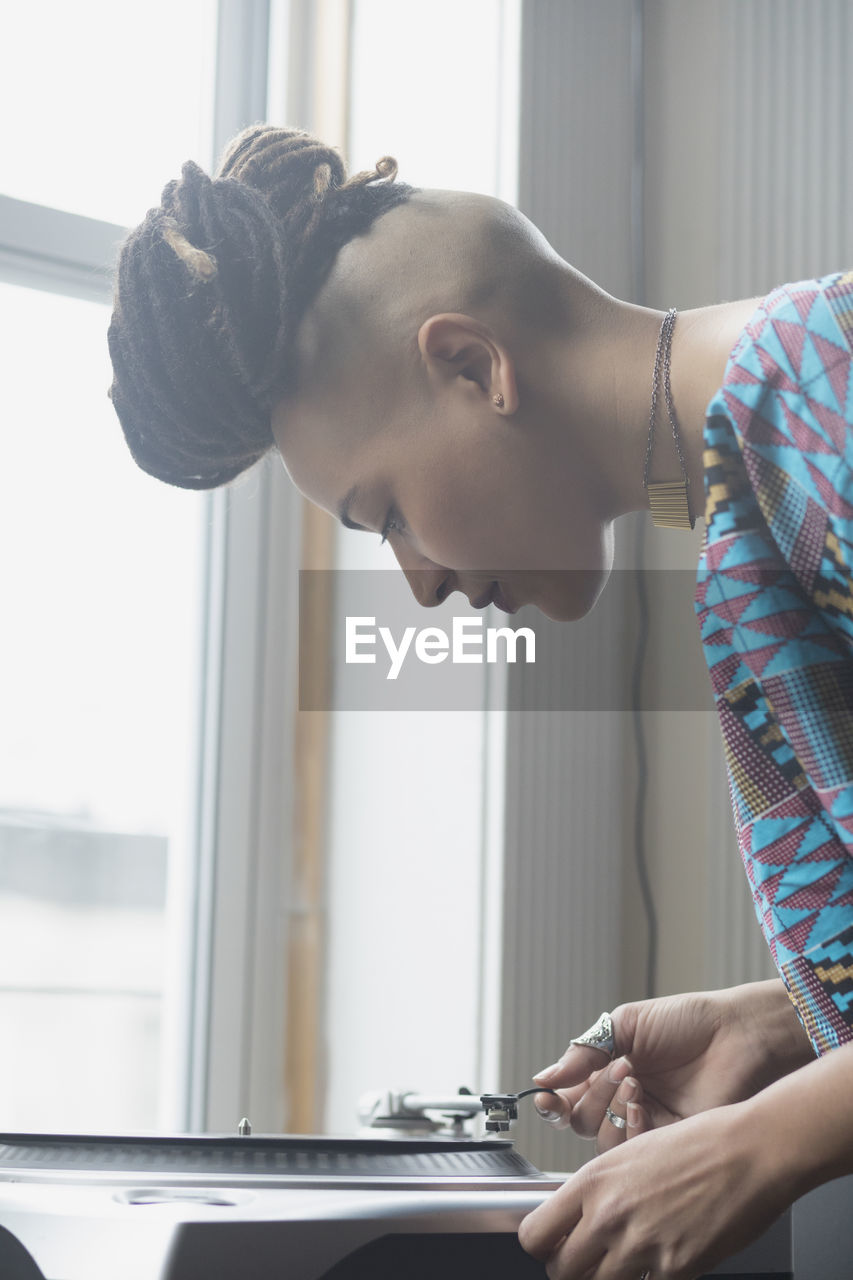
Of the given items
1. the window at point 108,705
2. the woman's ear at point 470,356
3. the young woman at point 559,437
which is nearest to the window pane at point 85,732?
the window at point 108,705

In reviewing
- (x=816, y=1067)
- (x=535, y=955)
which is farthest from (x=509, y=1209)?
(x=535, y=955)

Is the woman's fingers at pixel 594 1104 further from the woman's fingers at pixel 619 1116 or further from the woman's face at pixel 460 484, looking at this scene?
the woman's face at pixel 460 484

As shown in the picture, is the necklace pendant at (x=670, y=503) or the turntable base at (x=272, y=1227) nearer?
the turntable base at (x=272, y=1227)

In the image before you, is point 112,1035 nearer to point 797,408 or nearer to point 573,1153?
point 573,1153

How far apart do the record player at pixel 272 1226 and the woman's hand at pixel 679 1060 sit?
0.88 feet

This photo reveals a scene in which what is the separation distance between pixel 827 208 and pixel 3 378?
1127 mm

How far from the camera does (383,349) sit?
83cm

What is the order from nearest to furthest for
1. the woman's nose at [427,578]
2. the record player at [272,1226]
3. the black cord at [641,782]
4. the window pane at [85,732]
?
1. the record player at [272,1226]
2. the woman's nose at [427,578]
3. the window pane at [85,732]
4. the black cord at [641,782]

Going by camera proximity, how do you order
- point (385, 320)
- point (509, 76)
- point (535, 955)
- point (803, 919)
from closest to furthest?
point (803, 919), point (385, 320), point (535, 955), point (509, 76)

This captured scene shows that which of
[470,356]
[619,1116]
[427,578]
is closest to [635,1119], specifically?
[619,1116]

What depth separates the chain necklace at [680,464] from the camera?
776mm

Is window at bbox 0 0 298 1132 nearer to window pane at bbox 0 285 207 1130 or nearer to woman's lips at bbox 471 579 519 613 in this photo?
window pane at bbox 0 285 207 1130

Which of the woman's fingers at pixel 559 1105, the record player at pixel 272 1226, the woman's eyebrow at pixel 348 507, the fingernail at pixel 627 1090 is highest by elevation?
the woman's eyebrow at pixel 348 507

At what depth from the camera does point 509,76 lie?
1.83 metres
